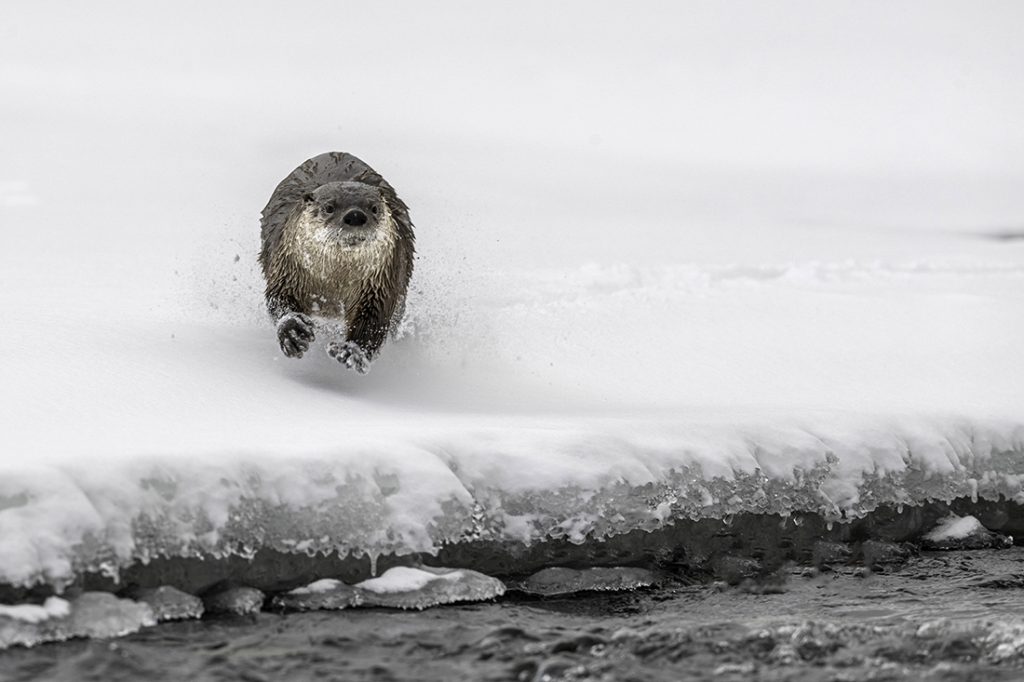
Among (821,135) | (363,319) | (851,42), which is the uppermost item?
(851,42)

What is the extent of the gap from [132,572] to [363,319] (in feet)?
6.89

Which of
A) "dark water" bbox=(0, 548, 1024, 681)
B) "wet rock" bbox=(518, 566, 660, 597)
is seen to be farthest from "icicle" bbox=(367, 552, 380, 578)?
"wet rock" bbox=(518, 566, 660, 597)

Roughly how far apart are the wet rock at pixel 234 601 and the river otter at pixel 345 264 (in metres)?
1.69

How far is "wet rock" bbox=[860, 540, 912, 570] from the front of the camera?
13.3 feet

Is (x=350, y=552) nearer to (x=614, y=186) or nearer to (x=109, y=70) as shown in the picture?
(x=614, y=186)

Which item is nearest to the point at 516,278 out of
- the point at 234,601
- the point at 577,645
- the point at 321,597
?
the point at 321,597

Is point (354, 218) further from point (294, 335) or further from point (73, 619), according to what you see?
point (73, 619)

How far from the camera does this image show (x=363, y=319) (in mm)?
5156

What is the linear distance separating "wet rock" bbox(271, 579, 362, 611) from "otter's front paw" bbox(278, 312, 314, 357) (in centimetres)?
150

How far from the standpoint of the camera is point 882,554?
411cm

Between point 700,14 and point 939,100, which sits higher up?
point 700,14

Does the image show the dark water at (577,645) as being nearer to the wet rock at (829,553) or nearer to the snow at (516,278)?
the snow at (516,278)

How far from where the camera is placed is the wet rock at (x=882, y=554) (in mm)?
4043

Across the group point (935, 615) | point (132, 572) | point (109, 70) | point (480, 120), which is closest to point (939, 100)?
point (480, 120)
